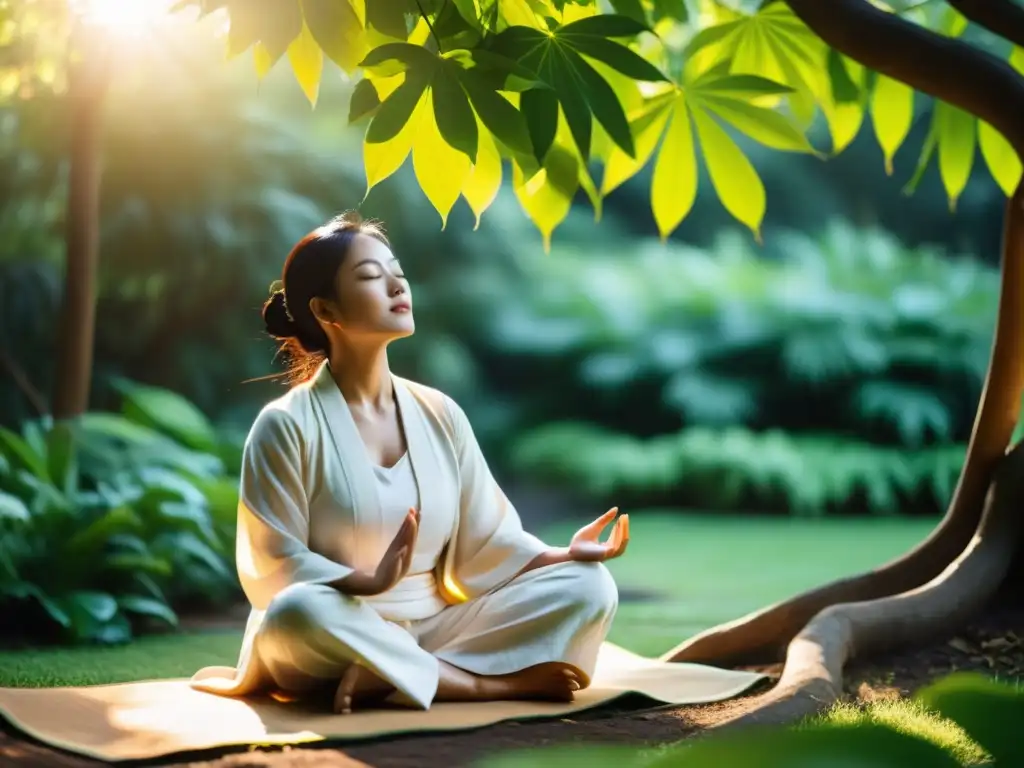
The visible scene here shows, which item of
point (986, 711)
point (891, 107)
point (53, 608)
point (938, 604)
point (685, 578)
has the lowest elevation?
point (986, 711)

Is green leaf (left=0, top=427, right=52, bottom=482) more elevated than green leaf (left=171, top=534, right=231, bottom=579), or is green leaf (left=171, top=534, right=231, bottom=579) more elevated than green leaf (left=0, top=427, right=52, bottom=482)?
green leaf (left=0, top=427, right=52, bottom=482)

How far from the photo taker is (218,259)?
20.8ft

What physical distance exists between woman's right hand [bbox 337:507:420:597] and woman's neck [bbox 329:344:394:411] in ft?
1.37

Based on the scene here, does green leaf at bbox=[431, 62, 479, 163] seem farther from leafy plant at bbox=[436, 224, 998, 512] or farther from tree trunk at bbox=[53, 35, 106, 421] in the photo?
leafy plant at bbox=[436, 224, 998, 512]

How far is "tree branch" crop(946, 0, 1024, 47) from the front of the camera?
2.26 meters

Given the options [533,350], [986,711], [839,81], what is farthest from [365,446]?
[533,350]

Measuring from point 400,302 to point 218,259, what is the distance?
159 inches

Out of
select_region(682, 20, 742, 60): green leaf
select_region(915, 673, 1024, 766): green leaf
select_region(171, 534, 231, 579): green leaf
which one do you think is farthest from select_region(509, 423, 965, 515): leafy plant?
select_region(915, 673, 1024, 766): green leaf

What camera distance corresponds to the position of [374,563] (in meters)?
2.48

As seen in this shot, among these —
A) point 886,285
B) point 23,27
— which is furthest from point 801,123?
point 886,285

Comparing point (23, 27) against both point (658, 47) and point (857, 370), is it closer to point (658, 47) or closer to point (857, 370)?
point (658, 47)

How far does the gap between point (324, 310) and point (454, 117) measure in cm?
82

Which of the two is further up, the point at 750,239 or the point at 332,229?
the point at 750,239

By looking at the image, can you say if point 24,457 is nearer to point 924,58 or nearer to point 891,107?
point 891,107
